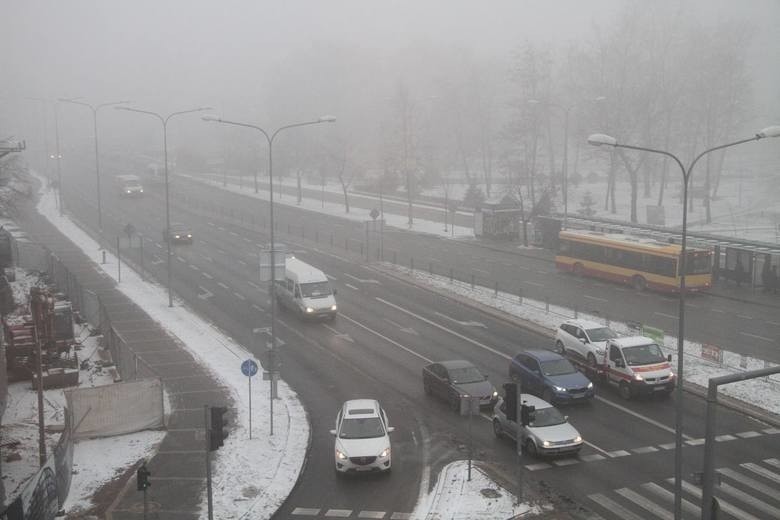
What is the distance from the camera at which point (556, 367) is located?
22828 mm

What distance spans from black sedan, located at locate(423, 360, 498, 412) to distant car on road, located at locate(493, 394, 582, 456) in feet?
6.87

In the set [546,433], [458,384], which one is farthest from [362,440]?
[458,384]

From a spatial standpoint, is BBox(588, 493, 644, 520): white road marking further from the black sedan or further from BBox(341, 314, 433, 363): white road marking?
BBox(341, 314, 433, 363): white road marking

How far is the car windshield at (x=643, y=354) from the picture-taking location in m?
22.9

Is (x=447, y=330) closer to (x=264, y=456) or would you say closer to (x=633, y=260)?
(x=633, y=260)

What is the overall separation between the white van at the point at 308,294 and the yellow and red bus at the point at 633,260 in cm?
1536

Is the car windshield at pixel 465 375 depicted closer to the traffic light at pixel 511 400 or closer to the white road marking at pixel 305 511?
the traffic light at pixel 511 400

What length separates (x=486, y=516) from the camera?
15.4 meters

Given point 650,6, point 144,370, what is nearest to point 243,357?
point 144,370

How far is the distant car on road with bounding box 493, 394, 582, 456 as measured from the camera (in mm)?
18156

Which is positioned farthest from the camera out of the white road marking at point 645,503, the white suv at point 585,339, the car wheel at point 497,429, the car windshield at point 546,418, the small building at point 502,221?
the small building at point 502,221

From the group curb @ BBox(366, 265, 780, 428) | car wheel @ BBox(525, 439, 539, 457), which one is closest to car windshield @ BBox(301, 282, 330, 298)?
curb @ BBox(366, 265, 780, 428)

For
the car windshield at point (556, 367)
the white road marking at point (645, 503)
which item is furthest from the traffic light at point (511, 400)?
the car windshield at point (556, 367)

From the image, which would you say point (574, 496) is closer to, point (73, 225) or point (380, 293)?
point (380, 293)
